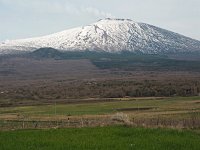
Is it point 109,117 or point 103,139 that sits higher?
point 103,139

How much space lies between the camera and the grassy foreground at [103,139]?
2064cm

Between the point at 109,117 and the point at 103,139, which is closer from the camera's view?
the point at 103,139

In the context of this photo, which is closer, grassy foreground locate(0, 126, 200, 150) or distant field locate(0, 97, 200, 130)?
grassy foreground locate(0, 126, 200, 150)

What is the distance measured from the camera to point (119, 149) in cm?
2000

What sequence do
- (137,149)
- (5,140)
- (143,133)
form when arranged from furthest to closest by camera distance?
(143,133), (5,140), (137,149)

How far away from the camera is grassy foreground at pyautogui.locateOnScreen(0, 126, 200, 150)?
67.7 feet

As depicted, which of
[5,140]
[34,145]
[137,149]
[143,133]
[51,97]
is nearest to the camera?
[137,149]

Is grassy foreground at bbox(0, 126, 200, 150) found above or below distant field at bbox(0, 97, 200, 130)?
above

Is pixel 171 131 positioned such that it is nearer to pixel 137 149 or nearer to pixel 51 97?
pixel 137 149

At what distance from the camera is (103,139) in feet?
74.9

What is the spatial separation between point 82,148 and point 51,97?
4006 inches

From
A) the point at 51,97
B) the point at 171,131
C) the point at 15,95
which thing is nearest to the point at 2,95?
the point at 15,95

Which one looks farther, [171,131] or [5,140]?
[171,131]

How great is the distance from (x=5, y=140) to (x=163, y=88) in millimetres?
103634
